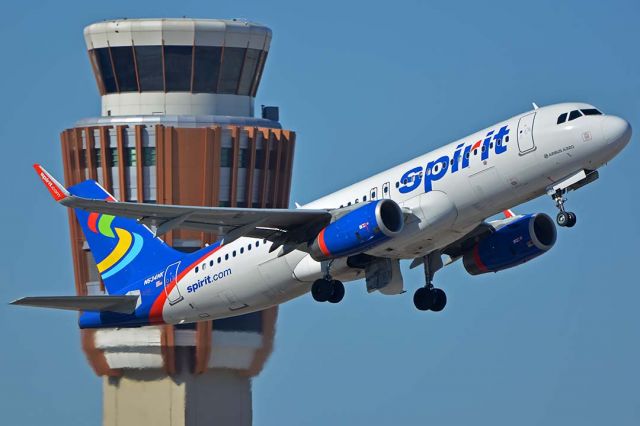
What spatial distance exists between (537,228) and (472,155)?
27.3ft

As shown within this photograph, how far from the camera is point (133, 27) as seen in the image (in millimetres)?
128375

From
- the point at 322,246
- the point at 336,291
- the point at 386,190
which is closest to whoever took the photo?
the point at 322,246

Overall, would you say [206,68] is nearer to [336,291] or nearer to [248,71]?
[248,71]

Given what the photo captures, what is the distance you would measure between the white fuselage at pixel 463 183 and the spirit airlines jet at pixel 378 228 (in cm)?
4

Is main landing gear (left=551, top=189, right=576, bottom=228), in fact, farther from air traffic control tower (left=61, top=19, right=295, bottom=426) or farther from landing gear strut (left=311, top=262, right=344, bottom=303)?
air traffic control tower (left=61, top=19, right=295, bottom=426)

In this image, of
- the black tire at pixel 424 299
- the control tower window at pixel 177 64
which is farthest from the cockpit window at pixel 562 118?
the control tower window at pixel 177 64

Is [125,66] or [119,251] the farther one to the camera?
[125,66]

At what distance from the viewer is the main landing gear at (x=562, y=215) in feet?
252

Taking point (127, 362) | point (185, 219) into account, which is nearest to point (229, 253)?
point (185, 219)

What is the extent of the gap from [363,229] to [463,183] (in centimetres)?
402

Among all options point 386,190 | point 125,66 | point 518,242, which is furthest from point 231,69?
point 386,190

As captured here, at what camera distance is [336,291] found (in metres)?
82.1

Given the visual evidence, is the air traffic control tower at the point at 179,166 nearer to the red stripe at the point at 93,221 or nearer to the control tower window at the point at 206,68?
the control tower window at the point at 206,68

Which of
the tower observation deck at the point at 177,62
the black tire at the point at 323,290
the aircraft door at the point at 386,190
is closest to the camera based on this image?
the aircraft door at the point at 386,190
